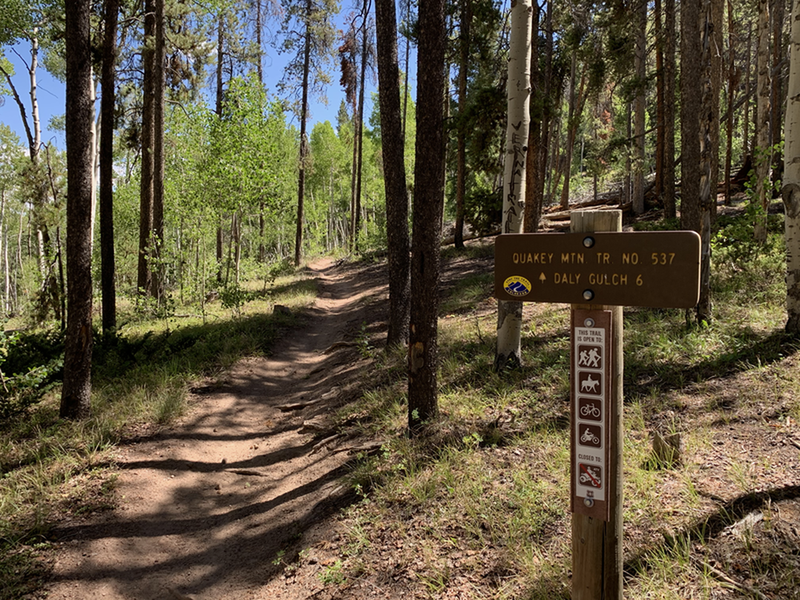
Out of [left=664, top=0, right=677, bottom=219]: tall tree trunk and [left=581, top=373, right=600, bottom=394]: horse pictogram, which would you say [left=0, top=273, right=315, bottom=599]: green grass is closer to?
[left=581, top=373, right=600, bottom=394]: horse pictogram

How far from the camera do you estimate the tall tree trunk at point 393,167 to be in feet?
23.5

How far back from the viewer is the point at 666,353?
17.3ft

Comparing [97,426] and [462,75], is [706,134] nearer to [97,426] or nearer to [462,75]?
[97,426]

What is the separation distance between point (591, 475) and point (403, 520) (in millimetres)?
2080

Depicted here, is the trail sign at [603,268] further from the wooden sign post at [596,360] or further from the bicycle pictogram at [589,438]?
the bicycle pictogram at [589,438]

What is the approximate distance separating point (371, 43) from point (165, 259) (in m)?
14.9

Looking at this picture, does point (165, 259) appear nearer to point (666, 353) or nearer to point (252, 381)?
point (252, 381)

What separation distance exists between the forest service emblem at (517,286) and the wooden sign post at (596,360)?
80mm

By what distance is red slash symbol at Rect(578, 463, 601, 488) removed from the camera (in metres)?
2.08

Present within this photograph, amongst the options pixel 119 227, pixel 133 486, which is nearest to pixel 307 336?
pixel 133 486

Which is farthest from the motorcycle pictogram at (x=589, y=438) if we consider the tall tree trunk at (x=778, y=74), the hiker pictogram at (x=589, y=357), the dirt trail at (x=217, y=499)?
the tall tree trunk at (x=778, y=74)

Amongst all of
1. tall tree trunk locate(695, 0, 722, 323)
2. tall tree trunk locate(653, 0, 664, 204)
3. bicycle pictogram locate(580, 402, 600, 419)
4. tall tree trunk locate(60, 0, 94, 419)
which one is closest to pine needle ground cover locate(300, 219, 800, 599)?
tall tree trunk locate(695, 0, 722, 323)

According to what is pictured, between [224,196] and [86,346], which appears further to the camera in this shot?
[224,196]

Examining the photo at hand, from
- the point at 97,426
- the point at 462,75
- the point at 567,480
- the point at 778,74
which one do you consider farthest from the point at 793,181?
the point at 778,74
